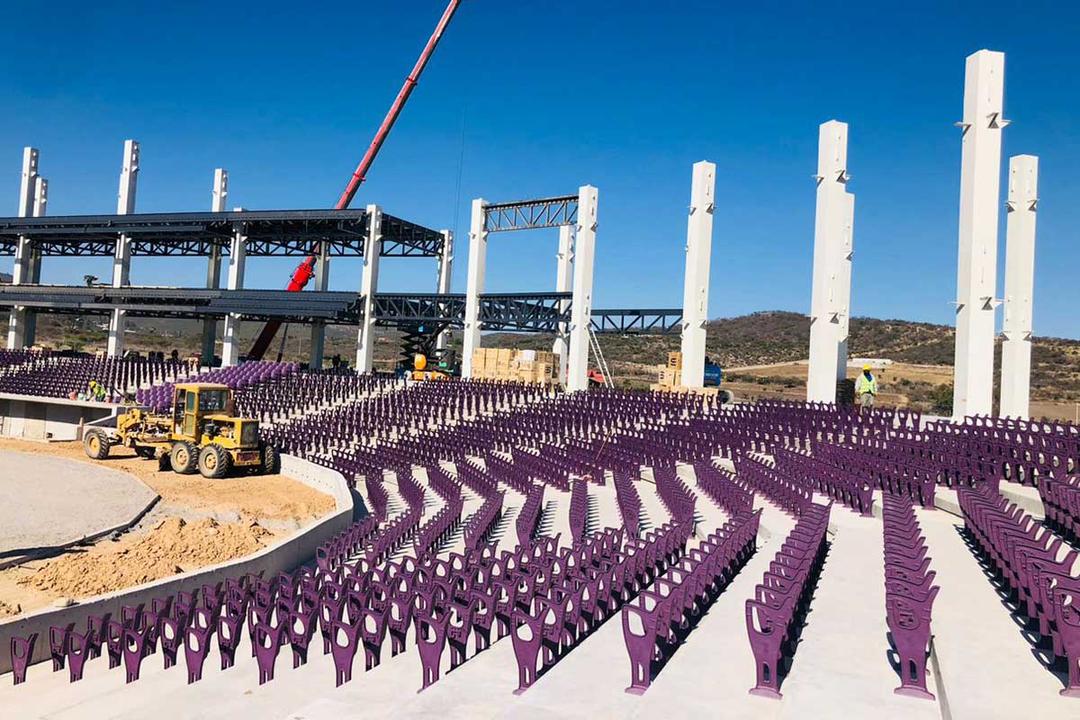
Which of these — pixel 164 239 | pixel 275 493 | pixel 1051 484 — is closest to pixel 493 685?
pixel 1051 484

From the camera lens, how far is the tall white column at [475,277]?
3638 cm

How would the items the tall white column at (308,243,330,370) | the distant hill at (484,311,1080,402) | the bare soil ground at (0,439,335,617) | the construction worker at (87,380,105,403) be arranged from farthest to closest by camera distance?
1. the distant hill at (484,311,1080,402)
2. the tall white column at (308,243,330,370)
3. the construction worker at (87,380,105,403)
4. the bare soil ground at (0,439,335,617)

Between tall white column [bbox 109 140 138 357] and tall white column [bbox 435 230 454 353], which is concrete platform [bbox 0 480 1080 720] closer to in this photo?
tall white column [bbox 435 230 454 353]

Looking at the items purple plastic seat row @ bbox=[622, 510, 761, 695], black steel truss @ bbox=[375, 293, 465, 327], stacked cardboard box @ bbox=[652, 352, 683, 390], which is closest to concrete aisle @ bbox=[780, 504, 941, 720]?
purple plastic seat row @ bbox=[622, 510, 761, 695]

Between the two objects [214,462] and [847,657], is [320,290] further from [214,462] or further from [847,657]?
[847,657]

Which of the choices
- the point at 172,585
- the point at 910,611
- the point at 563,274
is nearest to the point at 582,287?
the point at 563,274

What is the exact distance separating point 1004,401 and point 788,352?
2566 inches

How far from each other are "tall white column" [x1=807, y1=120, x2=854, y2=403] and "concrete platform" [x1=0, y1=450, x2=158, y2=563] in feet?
69.3

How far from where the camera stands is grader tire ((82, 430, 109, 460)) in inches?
947

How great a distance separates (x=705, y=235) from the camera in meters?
30.1

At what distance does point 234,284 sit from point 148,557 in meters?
32.7

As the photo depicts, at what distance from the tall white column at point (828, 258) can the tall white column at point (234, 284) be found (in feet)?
102

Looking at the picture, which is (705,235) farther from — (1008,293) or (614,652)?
(614,652)

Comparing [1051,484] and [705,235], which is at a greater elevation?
[705,235]
